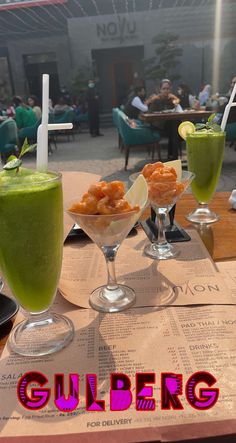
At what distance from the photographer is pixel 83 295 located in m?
0.73

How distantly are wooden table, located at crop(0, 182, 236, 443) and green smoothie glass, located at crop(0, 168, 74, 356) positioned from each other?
2.2 inches

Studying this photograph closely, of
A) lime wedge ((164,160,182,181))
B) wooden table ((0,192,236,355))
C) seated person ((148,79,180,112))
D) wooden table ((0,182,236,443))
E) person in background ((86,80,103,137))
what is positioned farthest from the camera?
person in background ((86,80,103,137))

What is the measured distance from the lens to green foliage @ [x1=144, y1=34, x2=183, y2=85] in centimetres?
1078

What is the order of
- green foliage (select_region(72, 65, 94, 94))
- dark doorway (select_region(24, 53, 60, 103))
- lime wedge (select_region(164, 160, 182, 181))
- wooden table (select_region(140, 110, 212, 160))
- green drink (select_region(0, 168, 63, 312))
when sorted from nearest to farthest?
1. green drink (select_region(0, 168, 63, 312))
2. lime wedge (select_region(164, 160, 182, 181))
3. wooden table (select_region(140, 110, 212, 160))
4. green foliage (select_region(72, 65, 94, 94))
5. dark doorway (select_region(24, 53, 60, 103))

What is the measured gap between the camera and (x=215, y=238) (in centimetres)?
98

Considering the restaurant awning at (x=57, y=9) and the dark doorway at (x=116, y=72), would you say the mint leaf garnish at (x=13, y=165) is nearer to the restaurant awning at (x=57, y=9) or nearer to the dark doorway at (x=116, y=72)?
the restaurant awning at (x=57, y=9)

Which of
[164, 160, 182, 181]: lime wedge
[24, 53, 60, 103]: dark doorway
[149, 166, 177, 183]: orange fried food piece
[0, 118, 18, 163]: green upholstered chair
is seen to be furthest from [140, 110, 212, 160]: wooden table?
[24, 53, 60, 103]: dark doorway

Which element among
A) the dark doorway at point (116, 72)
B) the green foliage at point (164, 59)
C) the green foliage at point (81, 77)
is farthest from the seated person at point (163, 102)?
the green foliage at point (81, 77)

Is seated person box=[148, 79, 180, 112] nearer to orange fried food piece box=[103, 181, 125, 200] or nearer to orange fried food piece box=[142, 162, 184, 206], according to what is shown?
orange fried food piece box=[142, 162, 184, 206]

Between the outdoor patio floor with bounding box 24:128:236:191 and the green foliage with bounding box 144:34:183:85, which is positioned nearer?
the outdoor patio floor with bounding box 24:128:236:191

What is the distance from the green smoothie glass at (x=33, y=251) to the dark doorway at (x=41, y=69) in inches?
476

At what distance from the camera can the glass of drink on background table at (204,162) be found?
1087 millimetres

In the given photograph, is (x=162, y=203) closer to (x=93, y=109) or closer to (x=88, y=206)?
(x=88, y=206)

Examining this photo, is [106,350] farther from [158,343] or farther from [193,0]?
[193,0]
